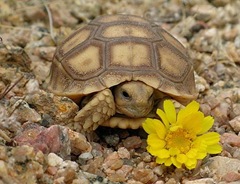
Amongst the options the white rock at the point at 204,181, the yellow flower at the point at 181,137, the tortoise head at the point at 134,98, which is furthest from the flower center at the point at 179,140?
the tortoise head at the point at 134,98

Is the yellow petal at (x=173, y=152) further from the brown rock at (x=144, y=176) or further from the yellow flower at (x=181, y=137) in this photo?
the brown rock at (x=144, y=176)

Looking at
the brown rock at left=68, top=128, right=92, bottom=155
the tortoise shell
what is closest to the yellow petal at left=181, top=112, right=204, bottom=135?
the tortoise shell

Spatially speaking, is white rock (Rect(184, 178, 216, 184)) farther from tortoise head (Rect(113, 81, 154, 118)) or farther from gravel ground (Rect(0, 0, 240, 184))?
tortoise head (Rect(113, 81, 154, 118))

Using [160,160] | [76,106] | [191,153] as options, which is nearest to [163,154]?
[160,160]

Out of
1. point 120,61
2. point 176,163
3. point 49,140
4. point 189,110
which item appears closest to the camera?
point 49,140

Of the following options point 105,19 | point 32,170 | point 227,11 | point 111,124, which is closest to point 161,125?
point 111,124

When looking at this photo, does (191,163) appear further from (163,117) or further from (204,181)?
(163,117)
